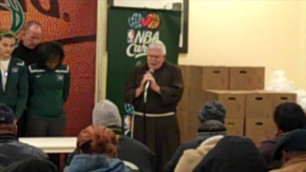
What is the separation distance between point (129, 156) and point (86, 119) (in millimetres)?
3256

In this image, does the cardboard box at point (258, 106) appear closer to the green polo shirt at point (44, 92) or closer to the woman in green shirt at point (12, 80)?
the green polo shirt at point (44, 92)

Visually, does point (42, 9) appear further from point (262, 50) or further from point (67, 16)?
point (262, 50)

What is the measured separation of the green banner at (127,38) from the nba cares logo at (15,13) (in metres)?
0.99

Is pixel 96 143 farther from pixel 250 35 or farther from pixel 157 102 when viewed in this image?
pixel 250 35

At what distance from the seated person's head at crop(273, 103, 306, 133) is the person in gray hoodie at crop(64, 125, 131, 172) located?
1.65m

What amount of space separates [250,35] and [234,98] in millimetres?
1358

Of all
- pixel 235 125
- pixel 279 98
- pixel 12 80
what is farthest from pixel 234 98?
pixel 12 80

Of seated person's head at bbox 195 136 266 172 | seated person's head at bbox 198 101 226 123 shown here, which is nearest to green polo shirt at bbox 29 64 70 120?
seated person's head at bbox 198 101 226 123

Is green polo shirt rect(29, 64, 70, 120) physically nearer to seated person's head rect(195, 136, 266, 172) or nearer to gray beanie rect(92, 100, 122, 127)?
gray beanie rect(92, 100, 122, 127)

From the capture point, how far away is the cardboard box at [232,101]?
21.1 ft

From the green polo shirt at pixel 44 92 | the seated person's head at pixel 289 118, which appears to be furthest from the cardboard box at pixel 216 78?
the seated person's head at pixel 289 118

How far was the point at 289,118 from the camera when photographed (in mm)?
4297

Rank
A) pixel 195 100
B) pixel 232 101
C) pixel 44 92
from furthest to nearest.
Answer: pixel 195 100
pixel 232 101
pixel 44 92

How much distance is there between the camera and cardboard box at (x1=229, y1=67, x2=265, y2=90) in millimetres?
6789
